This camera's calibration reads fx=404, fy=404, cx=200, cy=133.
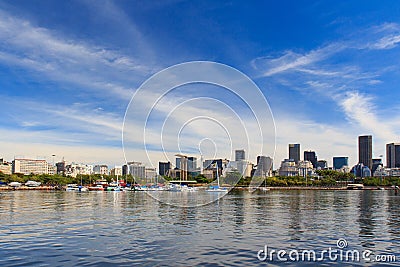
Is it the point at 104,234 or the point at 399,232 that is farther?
the point at 399,232

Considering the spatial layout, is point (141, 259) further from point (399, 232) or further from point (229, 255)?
point (399, 232)

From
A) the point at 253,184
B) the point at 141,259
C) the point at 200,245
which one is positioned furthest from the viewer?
the point at 253,184

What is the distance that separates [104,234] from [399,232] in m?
21.4

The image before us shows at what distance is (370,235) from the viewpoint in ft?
92.6

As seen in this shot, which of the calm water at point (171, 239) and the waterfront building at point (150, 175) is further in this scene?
the waterfront building at point (150, 175)

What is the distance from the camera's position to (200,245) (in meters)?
23.8

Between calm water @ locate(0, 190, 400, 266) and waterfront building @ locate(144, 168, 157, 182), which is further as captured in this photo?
waterfront building @ locate(144, 168, 157, 182)

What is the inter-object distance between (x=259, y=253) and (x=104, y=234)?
37.9 ft

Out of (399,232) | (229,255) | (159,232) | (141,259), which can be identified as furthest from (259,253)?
(399,232)

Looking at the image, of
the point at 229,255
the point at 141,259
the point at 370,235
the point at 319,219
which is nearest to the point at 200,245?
the point at 229,255

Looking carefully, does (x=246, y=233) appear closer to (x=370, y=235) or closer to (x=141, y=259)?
(x=370, y=235)

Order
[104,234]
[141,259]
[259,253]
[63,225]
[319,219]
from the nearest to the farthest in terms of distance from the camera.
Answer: [141,259] → [259,253] → [104,234] → [63,225] → [319,219]

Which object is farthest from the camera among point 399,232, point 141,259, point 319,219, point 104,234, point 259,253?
point 319,219

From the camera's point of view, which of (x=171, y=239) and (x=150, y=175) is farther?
(x=150, y=175)
